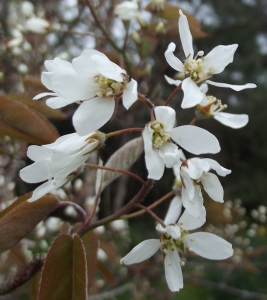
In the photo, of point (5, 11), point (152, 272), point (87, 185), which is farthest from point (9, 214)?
point (5, 11)

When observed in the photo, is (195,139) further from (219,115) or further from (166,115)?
(219,115)

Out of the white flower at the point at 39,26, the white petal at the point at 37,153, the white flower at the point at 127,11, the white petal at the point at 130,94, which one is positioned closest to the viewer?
the white petal at the point at 130,94

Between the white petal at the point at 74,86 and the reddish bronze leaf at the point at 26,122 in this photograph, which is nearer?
the white petal at the point at 74,86

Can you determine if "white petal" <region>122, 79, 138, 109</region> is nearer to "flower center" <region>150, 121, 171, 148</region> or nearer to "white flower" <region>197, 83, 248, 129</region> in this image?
"flower center" <region>150, 121, 171, 148</region>

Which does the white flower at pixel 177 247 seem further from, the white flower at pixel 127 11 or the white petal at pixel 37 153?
the white flower at pixel 127 11

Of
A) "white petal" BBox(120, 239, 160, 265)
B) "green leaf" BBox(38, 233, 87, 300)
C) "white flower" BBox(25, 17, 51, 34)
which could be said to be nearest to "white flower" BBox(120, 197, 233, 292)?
"white petal" BBox(120, 239, 160, 265)

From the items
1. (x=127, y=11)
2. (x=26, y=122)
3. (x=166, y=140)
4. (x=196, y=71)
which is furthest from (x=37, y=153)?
(x=127, y=11)

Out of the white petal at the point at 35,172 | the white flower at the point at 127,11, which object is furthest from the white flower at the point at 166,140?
the white flower at the point at 127,11
